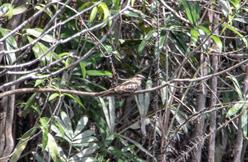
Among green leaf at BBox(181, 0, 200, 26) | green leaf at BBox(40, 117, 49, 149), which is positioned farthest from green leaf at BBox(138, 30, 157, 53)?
green leaf at BBox(40, 117, 49, 149)

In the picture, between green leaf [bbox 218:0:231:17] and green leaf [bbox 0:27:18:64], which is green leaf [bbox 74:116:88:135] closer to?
green leaf [bbox 0:27:18:64]

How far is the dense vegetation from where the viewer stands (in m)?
1.74

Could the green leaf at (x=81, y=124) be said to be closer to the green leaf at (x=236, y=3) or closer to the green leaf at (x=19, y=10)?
the green leaf at (x=19, y=10)

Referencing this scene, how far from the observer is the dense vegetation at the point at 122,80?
1735mm

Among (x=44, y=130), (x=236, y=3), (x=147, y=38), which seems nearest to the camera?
(x=44, y=130)

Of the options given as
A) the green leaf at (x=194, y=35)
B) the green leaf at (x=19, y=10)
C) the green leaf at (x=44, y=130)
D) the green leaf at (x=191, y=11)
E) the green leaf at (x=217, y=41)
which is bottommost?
the green leaf at (x=44, y=130)

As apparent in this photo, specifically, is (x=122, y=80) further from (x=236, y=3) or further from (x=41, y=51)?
(x=236, y=3)

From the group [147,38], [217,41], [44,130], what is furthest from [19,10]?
[217,41]

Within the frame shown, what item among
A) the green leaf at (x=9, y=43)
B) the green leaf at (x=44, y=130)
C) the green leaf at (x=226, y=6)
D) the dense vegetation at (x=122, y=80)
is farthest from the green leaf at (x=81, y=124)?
the green leaf at (x=226, y=6)

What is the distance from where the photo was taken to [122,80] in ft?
5.59

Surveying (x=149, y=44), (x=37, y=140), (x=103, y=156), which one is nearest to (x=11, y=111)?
(x=37, y=140)

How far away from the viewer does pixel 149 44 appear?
195cm

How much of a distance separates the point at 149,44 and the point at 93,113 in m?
0.31

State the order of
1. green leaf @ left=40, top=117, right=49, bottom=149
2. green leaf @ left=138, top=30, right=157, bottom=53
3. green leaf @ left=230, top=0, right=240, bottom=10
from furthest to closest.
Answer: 1. green leaf @ left=138, top=30, right=157, bottom=53
2. green leaf @ left=230, top=0, right=240, bottom=10
3. green leaf @ left=40, top=117, right=49, bottom=149
